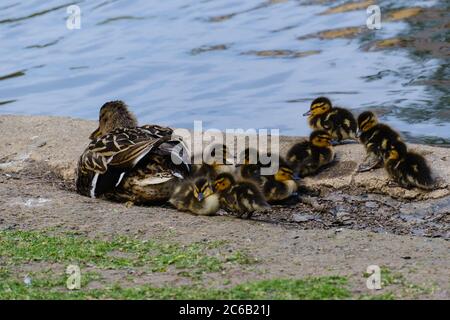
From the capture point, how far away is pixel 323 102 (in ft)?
27.4

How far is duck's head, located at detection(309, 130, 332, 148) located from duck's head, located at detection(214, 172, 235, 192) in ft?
3.37

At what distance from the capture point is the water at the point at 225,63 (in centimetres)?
1033

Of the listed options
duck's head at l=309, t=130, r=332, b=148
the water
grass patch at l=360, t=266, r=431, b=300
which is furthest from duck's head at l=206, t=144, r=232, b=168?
grass patch at l=360, t=266, r=431, b=300

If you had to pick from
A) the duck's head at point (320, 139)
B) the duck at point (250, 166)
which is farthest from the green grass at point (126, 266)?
the duck's head at point (320, 139)

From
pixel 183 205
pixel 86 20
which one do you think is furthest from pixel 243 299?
pixel 86 20

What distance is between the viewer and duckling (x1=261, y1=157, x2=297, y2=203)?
7.08 metres

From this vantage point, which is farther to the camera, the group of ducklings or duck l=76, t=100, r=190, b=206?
duck l=76, t=100, r=190, b=206

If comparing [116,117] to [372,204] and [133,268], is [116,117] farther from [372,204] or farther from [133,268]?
[133,268]

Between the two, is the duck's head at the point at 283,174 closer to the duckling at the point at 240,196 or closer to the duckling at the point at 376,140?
the duckling at the point at 240,196

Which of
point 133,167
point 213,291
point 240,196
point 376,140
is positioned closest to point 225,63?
point 376,140

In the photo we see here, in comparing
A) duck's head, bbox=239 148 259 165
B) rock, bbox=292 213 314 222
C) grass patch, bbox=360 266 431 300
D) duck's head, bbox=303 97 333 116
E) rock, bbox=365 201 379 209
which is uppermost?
duck's head, bbox=303 97 333 116

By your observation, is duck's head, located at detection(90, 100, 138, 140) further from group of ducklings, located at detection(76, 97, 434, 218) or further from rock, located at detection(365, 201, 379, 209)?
rock, located at detection(365, 201, 379, 209)

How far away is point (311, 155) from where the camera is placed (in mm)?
7473

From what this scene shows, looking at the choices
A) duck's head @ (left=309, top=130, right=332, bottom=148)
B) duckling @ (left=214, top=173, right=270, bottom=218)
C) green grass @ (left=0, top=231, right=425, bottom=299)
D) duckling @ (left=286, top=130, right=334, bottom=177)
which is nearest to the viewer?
green grass @ (left=0, top=231, right=425, bottom=299)
